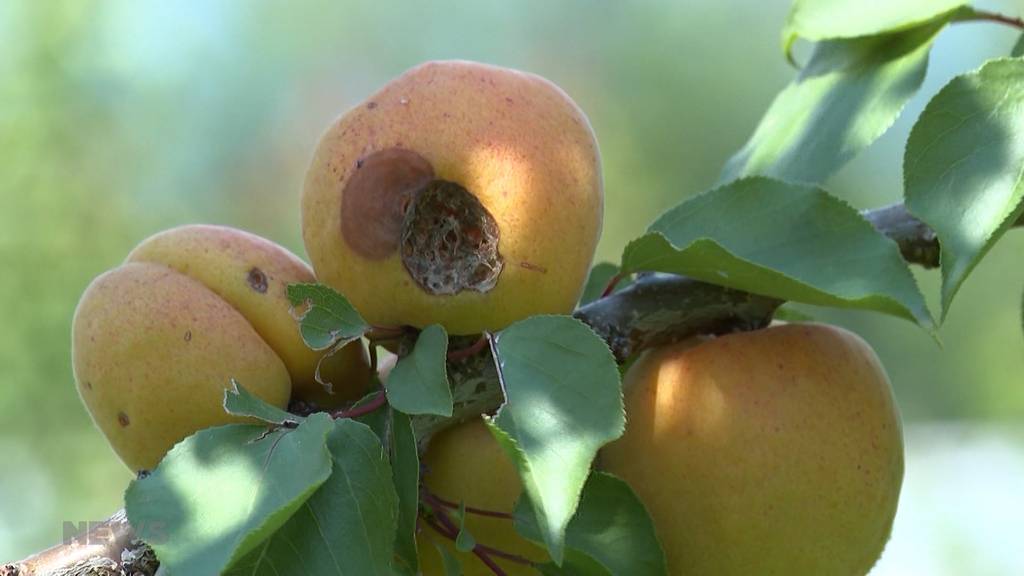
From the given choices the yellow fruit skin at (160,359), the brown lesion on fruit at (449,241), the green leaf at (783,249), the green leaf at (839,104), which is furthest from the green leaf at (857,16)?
the yellow fruit skin at (160,359)

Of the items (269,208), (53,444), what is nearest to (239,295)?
(53,444)

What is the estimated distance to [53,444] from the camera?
378cm

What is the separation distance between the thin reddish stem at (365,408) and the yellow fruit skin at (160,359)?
0.05 meters

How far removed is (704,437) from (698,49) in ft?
21.2

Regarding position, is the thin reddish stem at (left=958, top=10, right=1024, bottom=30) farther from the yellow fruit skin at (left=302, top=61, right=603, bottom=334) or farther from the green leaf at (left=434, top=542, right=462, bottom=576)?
the green leaf at (left=434, top=542, right=462, bottom=576)

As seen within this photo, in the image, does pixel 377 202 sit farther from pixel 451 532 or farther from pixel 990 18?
pixel 990 18

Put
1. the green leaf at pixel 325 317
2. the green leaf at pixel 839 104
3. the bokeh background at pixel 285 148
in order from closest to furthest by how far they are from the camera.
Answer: the green leaf at pixel 325 317
the green leaf at pixel 839 104
the bokeh background at pixel 285 148

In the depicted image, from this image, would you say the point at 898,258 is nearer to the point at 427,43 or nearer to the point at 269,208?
the point at 269,208

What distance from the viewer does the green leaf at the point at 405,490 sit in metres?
0.45

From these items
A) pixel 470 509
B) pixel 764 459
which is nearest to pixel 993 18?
pixel 764 459

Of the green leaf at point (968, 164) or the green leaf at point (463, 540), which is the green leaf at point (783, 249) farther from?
the green leaf at point (463, 540)

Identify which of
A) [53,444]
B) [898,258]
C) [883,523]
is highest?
[898,258]

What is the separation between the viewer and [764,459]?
51cm

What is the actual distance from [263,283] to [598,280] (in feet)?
0.74
